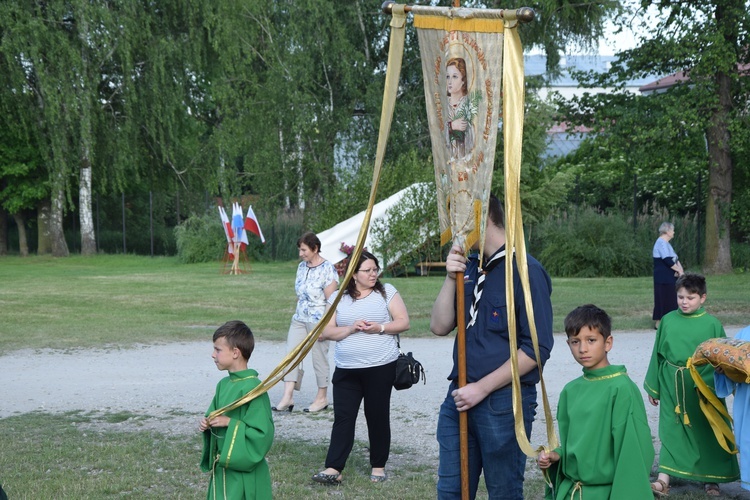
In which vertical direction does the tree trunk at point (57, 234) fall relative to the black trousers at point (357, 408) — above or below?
above

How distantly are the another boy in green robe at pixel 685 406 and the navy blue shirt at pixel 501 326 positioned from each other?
2477 millimetres

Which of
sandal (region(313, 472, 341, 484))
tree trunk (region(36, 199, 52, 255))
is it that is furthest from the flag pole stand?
sandal (region(313, 472, 341, 484))

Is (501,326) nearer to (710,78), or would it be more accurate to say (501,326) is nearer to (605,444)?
(605,444)

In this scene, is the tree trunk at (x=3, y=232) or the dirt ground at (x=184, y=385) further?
the tree trunk at (x=3, y=232)

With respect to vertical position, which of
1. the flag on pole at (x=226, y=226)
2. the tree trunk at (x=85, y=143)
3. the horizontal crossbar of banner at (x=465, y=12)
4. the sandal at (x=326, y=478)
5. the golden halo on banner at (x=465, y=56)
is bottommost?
the sandal at (x=326, y=478)

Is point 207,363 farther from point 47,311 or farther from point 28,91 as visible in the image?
point 28,91

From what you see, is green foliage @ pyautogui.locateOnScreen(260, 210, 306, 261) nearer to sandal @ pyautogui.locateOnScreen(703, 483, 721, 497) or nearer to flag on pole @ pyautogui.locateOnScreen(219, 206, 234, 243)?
flag on pole @ pyautogui.locateOnScreen(219, 206, 234, 243)

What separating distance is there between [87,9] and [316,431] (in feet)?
94.6

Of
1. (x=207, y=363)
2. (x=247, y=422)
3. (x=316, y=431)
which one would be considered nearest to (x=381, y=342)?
(x=316, y=431)

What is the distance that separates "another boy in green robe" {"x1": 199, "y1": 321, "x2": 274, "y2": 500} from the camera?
4707 millimetres

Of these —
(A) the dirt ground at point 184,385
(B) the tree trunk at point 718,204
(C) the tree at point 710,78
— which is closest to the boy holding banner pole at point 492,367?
(A) the dirt ground at point 184,385

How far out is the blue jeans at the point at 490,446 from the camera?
4.30 metres

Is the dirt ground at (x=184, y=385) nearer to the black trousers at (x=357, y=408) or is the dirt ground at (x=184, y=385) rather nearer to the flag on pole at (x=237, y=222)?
the black trousers at (x=357, y=408)

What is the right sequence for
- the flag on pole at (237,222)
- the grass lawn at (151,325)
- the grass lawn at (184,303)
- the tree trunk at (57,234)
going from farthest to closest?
the tree trunk at (57,234), the flag on pole at (237,222), the grass lawn at (184,303), the grass lawn at (151,325)
